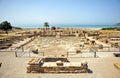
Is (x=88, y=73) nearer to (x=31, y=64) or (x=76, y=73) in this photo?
(x=76, y=73)

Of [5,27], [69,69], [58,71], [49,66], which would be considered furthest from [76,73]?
[5,27]

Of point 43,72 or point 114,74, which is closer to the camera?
point 114,74

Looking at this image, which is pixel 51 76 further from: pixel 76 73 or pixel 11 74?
pixel 11 74

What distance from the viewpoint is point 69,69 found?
12.7m

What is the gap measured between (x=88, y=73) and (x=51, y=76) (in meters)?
2.85

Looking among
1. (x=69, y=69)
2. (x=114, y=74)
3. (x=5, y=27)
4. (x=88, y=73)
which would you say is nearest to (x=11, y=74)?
(x=69, y=69)

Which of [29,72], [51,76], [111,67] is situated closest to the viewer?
[51,76]

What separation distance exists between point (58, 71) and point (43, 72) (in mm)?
1185

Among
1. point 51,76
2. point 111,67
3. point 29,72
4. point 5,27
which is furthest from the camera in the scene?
point 5,27

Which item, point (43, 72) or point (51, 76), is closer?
point (51, 76)

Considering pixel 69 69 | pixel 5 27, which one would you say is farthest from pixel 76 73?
pixel 5 27

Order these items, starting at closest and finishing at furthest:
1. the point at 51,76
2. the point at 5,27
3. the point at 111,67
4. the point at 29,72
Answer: the point at 51,76, the point at 29,72, the point at 111,67, the point at 5,27

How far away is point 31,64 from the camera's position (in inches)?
505

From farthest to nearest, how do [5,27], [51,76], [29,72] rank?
[5,27], [29,72], [51,76]
